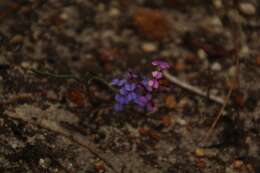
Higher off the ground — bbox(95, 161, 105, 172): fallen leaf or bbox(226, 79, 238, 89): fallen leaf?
bbox(226, 79, 238, 89): fallen leaf

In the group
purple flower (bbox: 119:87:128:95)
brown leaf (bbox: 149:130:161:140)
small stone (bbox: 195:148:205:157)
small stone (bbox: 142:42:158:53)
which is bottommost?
small stone (bbox: 195:148:205:157)

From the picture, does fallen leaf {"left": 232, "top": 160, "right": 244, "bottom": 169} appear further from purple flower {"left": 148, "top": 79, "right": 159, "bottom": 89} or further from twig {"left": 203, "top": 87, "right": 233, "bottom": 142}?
purple flower {"left": 148, "top": 79, "right": 159, "bottom": 89}

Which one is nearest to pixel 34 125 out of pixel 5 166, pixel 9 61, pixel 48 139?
pixel 48 139

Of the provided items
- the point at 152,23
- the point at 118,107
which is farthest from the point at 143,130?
the point at 152,23

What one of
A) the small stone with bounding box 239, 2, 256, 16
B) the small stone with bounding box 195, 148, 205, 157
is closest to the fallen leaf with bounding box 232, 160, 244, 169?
the small stone with bounding box 195, 148, 205, 157

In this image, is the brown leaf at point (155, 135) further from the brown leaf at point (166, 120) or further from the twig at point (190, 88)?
the twig at point (190, 88)
